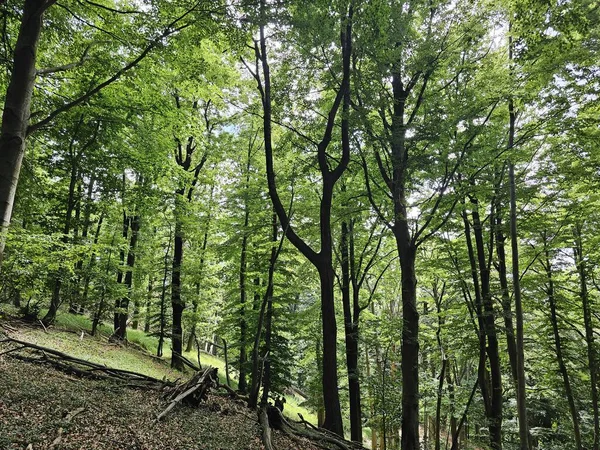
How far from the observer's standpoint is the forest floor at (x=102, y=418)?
165 inches

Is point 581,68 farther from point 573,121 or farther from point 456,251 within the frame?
point 456,251

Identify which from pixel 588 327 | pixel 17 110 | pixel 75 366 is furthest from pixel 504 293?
pixel 17 110

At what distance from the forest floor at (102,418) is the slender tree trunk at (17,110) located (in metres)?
2.07

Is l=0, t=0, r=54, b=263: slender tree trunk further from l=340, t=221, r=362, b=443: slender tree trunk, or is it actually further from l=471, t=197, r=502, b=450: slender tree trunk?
l=471, t=197, r=502, b=450: slender tree trunk

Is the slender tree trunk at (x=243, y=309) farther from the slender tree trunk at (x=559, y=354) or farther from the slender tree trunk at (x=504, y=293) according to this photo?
the slender tree trunk at (x=559, y=354)

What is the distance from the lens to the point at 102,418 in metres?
5.00

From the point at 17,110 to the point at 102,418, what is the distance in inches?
167

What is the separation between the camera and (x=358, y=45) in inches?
315

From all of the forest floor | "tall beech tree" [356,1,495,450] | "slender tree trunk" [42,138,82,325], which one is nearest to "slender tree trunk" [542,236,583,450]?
"tall beech tree" [356,1,495,450]

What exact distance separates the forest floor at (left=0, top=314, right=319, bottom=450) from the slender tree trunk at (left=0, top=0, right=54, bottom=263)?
207cm

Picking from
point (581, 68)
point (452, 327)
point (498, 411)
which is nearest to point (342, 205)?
point (452, 327)

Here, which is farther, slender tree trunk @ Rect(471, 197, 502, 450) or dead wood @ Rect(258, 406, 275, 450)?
slender tree trunk @ Rect(471, 197, 502, 450)

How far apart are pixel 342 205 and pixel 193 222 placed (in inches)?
263

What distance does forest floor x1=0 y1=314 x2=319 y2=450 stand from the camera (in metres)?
4.20
